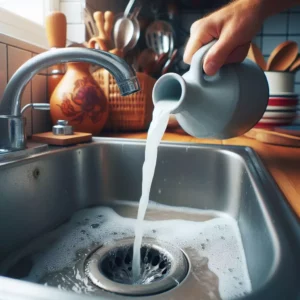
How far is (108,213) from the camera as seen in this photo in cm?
75

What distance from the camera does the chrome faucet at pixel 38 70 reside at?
0.59m

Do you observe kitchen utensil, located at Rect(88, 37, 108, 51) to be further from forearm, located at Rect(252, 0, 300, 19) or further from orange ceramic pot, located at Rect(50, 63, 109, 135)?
forearm, located at Rect(252, 0, 300, 19)

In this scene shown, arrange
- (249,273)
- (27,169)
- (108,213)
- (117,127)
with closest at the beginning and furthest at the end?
1. (249,273)
2. (27,169)
3. (108,213)
4. (117,127)

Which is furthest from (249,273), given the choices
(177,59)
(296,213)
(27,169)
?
(177,59)

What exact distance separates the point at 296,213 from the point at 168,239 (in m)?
0.32

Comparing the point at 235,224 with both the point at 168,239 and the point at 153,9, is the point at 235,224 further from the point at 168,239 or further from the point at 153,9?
the point at 153,9

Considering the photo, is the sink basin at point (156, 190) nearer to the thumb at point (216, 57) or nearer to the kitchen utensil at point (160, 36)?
the thumb at point (216, 57)

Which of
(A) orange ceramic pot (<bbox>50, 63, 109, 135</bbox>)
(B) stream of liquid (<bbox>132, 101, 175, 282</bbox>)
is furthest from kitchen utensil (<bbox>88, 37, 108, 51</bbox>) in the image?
Result: (B) stream of liquid (<bbox>132, 101, 175, 282</bbox>)

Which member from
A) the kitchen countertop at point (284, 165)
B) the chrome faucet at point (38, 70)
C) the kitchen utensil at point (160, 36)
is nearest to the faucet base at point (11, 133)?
the chrome faucet at point (38, 70)

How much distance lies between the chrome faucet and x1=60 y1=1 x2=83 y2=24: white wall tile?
62cm

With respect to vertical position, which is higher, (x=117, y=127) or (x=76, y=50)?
(x=76, y=50)

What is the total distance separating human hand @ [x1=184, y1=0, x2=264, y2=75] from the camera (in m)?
0.50

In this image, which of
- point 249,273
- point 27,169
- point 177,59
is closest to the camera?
point 249,273

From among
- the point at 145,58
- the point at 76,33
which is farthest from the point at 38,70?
the point at 145,58
